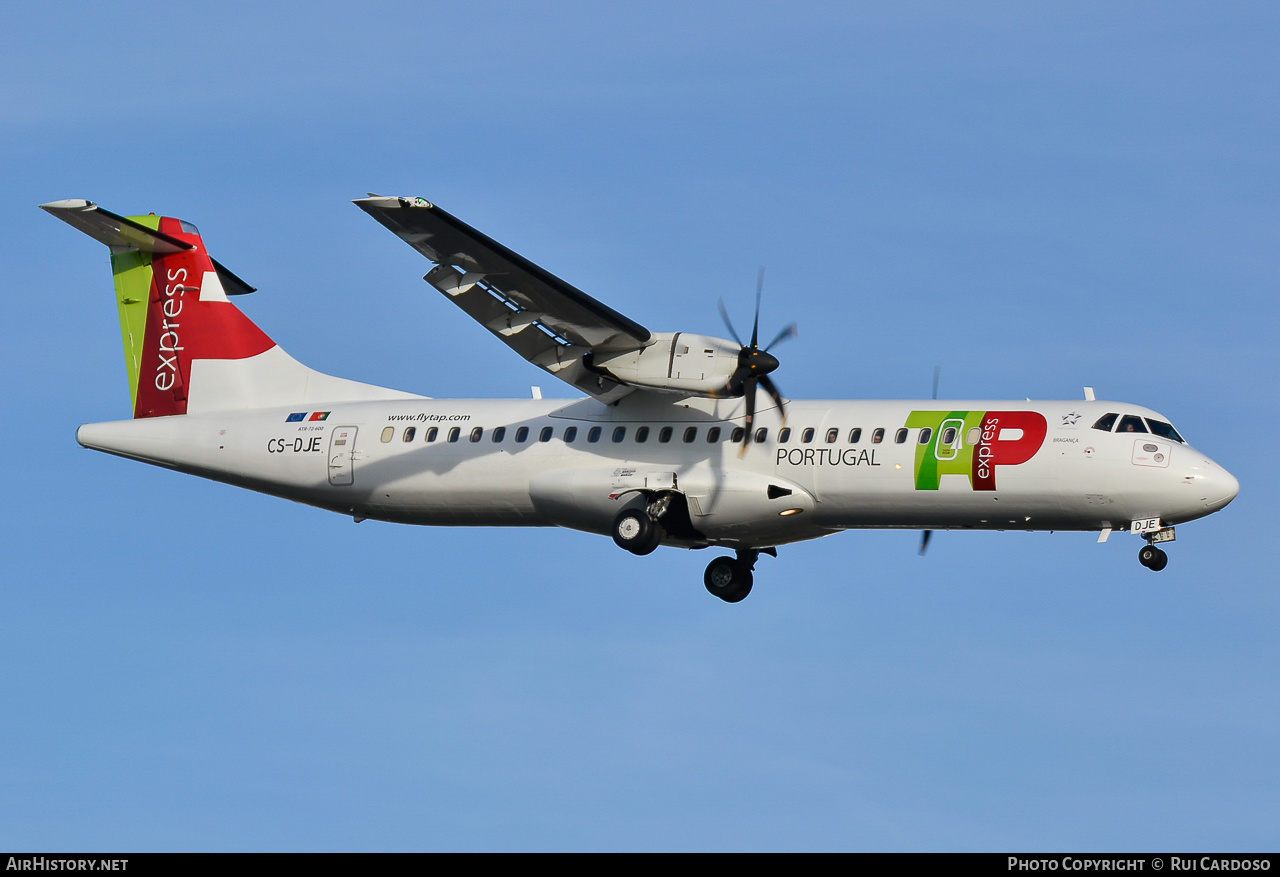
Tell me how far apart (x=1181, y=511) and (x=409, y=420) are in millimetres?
11962

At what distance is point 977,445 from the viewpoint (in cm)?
2261

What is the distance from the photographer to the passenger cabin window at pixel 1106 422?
22.4m

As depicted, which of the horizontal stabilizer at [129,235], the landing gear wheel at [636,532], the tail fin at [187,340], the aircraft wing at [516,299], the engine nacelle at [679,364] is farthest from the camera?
the tail fin at [187,340]

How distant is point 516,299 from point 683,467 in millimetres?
3561

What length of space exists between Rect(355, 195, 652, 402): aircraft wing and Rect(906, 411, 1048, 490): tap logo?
4316mm

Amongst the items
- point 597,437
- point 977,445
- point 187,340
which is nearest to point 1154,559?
point 977,445

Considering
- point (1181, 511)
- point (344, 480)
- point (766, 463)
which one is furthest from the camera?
point (344, 480)

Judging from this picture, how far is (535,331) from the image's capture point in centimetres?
2392

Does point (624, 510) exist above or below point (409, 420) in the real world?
below

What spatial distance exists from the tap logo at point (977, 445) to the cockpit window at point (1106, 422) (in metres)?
0.71

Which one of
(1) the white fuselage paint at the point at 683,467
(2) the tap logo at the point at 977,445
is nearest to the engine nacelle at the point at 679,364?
(1) the white fuselage paint at the point at 683,467

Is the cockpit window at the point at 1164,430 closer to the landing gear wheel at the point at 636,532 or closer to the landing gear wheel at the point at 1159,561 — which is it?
the landing gear wheel at the point at 1159,561
